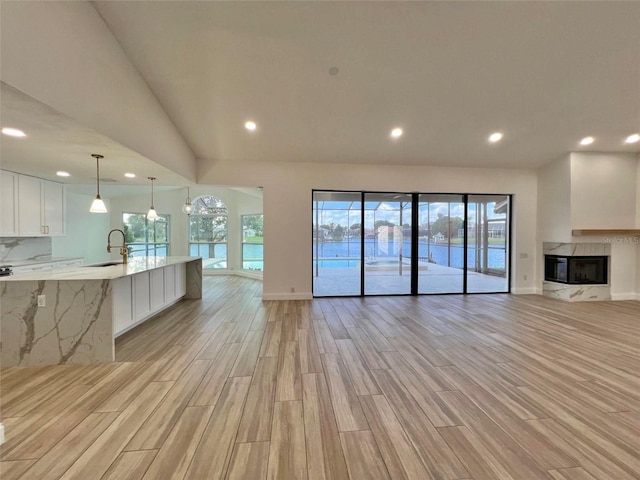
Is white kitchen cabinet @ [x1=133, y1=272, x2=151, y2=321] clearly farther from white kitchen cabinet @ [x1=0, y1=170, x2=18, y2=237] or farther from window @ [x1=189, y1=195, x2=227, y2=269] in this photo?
window @ [x1=189, y1=195, x2=227, y2=269]

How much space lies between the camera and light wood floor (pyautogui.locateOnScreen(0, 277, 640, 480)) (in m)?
1.58

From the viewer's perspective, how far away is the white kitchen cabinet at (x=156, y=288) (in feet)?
13.8

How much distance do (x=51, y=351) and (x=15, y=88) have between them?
250cm

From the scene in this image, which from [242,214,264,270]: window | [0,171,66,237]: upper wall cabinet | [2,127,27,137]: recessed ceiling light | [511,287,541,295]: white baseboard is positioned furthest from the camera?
[242,214,264,270]: window

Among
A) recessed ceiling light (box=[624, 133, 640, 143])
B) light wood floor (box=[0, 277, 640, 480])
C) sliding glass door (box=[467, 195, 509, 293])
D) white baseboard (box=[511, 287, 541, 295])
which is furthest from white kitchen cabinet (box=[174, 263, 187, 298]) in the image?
recessed ceiling light (box=[624, 133, 640, 143])

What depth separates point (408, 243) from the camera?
6.14 m

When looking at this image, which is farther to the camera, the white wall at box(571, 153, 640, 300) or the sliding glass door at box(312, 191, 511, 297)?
the sliding glass door at box(312, 191, 511, 297)

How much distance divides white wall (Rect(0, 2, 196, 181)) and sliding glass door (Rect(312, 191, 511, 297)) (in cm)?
351

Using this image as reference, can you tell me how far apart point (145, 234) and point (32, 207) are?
157 inches

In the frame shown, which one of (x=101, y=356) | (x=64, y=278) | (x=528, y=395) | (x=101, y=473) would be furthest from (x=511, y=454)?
(x=64, y=278)

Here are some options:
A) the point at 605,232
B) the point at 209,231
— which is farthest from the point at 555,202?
the point at 209,231

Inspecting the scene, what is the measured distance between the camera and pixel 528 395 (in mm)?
2266

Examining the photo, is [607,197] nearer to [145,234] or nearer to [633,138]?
[633,138]

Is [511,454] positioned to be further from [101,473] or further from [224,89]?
[224,89]
